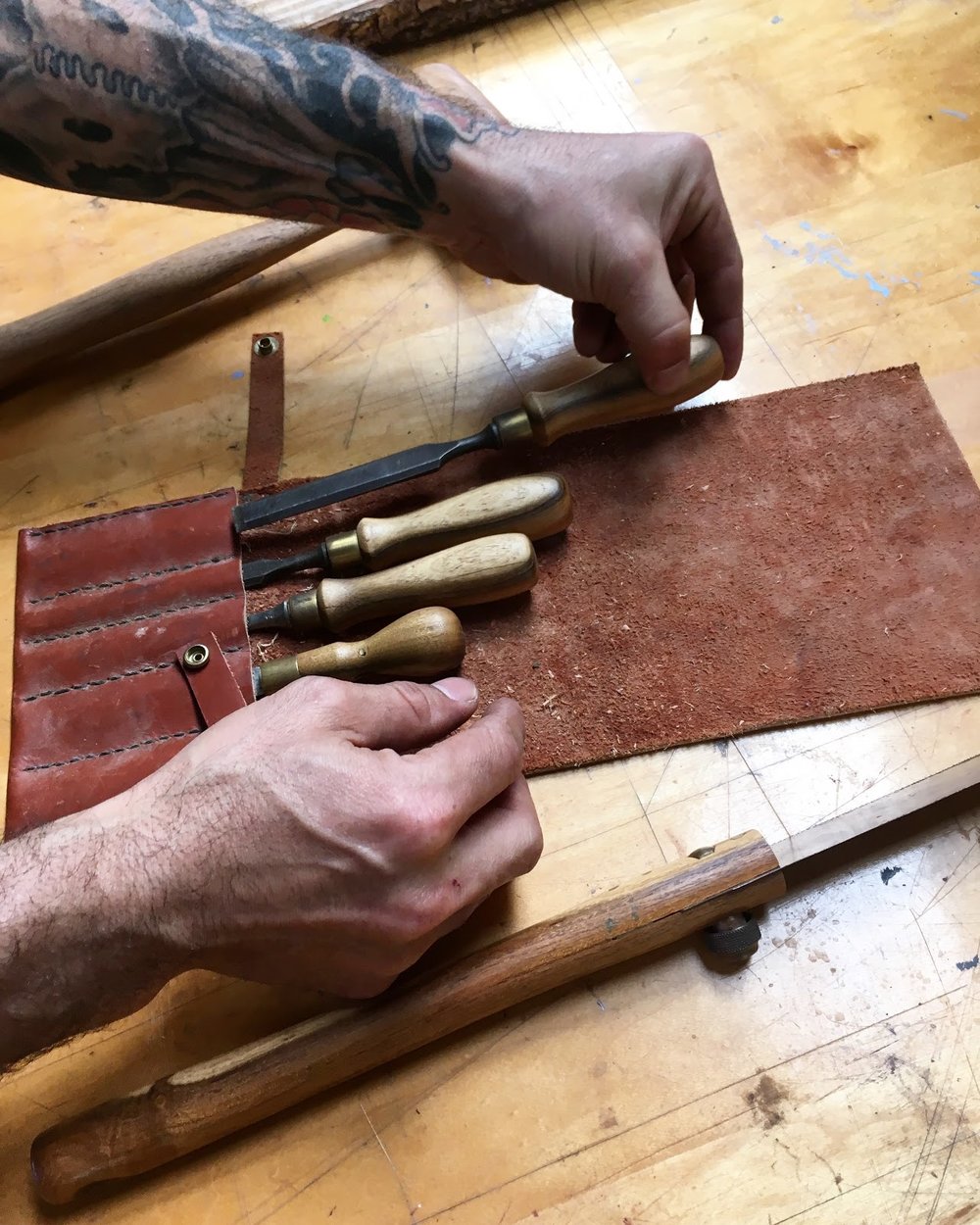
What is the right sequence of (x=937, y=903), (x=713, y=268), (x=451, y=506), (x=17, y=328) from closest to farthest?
1. (x=937, y=903)
2. (x=451, y=506)
3. (x=713, y=268)
4. (x=17, y=328)

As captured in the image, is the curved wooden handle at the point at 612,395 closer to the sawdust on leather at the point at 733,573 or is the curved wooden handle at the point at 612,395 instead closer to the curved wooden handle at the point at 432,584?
the sawdust on leather at the point at 733,573

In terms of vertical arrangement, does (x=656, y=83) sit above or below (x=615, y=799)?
above

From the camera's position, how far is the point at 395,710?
3.21ft

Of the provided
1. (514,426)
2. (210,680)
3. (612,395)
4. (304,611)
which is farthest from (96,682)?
(612,395)

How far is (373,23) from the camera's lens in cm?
171

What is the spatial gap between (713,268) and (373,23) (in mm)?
945

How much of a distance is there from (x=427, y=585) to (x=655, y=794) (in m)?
0.38

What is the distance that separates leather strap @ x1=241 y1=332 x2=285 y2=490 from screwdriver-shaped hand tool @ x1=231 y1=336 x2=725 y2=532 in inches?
4.8

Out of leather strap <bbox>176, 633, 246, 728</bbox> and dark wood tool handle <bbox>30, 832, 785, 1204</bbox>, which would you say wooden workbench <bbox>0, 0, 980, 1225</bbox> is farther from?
leather strap <bbox>176, 633, 246, 728</bbox>

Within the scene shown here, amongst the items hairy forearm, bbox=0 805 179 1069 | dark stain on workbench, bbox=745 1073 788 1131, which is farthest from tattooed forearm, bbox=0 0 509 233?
dark stain on workbench, bbox=745 1073 788 1131

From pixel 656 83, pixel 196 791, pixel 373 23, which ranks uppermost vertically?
pixel 373 23

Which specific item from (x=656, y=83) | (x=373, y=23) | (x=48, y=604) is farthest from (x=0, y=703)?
(x=656, y=83)

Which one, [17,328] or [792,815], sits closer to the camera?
[792,815]

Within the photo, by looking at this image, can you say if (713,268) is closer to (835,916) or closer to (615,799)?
(615,799)
